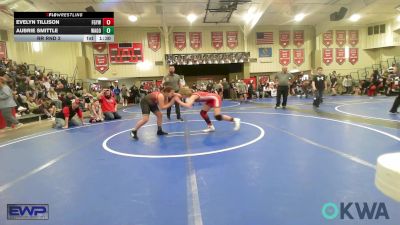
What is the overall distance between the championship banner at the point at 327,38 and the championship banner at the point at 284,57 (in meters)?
3.42

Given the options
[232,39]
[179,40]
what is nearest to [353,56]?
[232,39]

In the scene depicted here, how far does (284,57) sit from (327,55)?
3956 mm

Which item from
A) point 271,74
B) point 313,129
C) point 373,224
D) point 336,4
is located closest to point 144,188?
point 373,224

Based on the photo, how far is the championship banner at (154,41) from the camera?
21.5 meters

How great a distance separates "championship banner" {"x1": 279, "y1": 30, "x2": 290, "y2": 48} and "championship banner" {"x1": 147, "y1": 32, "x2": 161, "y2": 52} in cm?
1014

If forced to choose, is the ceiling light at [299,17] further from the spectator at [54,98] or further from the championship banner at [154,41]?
the spectator at [54,98]

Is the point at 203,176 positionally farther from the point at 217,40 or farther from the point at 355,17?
the point at 355,17

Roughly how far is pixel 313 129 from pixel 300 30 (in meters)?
19.4

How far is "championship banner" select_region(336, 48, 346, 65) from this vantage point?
23.9m

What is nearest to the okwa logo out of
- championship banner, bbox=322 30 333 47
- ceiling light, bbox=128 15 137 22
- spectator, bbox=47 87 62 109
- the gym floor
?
the gym floor

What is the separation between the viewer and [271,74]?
76.6ft

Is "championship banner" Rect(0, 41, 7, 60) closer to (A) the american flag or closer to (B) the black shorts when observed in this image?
(B) the black shorts

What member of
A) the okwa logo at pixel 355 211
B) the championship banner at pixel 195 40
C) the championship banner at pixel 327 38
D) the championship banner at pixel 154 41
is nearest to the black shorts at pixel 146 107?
the okwa logo at pixel 355 211
